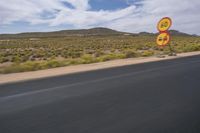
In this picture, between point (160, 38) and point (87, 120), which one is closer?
point (87, 120)

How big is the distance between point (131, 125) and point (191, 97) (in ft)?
9.94

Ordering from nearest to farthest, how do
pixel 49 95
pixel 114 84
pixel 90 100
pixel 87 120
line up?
pixel 87 120
pixel 90 100
pixel 49 95
pixel 114 84

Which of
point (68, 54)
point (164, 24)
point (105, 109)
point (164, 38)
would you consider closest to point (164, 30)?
point (164, 24)

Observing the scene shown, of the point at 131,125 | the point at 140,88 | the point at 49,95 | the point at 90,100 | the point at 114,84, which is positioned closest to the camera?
the point at 131,125

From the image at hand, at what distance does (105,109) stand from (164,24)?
19.6 m

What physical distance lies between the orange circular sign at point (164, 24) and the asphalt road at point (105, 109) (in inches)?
596

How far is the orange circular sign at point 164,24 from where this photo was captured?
80.0ft

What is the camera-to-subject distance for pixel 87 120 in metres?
5.66

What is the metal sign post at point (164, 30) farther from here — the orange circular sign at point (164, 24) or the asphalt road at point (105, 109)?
the asphalt road at point (105, 109)

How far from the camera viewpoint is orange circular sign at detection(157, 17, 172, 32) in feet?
80.0

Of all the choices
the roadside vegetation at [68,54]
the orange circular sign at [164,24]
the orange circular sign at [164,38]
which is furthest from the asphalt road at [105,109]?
the orange circular sign at [164,38]

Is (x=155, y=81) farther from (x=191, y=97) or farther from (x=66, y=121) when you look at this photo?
(x=66, y=121)

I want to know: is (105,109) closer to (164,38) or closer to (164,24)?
(164,24)

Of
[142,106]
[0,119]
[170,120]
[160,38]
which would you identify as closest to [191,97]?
[142,106]
